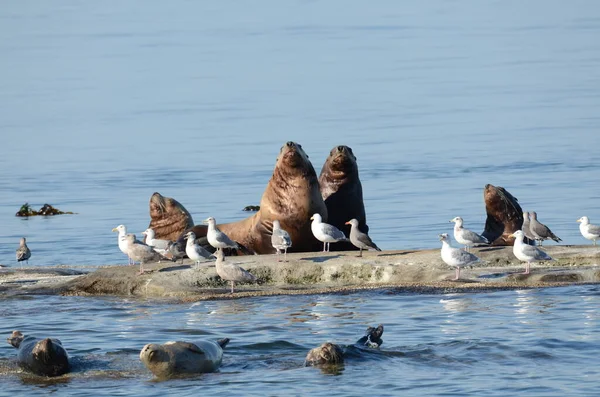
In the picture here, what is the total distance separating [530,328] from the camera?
48.2 feet

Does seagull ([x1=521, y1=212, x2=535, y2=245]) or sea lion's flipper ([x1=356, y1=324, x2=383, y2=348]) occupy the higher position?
seagull ([x1=521, y1=212, x2=535, y2=245])

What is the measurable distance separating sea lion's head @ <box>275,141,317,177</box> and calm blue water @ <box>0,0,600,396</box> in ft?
9.60

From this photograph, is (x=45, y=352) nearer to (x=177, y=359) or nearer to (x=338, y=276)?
(x=177, y=359)

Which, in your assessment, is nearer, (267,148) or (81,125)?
(267,148)

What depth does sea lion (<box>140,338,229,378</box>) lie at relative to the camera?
13.2 meters

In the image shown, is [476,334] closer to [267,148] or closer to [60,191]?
[60,191]

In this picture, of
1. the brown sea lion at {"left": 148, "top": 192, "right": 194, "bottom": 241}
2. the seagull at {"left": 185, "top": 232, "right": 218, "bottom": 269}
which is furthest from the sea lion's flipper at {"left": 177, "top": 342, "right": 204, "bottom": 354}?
the brown sea lion at {"left": 148, "top": 192, "right": 194, "bottom": 241}

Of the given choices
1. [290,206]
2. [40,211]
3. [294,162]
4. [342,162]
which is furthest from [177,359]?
[40,211]

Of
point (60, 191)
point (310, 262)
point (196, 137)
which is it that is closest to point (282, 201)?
point (310, 262)

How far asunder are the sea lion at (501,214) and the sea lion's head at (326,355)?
718 cm

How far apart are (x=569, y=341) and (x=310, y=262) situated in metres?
4.23

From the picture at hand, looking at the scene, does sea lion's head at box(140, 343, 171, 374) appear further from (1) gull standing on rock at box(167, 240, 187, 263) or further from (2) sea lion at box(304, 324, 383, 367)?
(1) gull standing on rock at box(167, 240, 187, 263)

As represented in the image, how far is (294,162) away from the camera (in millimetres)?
20203

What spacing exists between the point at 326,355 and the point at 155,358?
A: 1.49m
